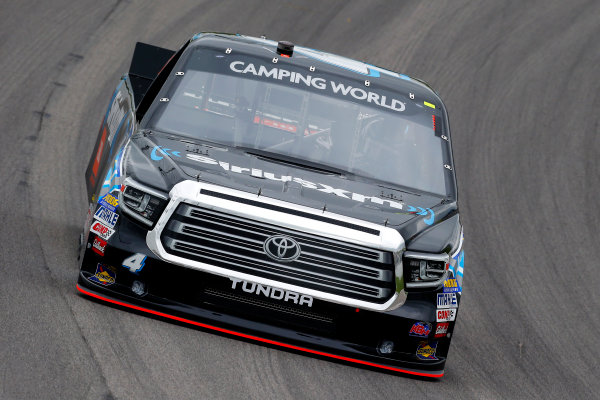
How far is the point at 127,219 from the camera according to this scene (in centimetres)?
602

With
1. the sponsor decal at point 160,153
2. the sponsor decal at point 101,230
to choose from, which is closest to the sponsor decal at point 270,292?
the sponsor decal at point 101,230

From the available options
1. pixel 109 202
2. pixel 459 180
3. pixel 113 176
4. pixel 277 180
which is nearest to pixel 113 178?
pixel 113 176

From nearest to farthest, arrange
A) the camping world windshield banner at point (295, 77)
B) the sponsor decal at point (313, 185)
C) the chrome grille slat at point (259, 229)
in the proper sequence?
the chrome grille slat at point (259, 229), the sponsor decal at point (313, 185), the camping world windshield banner at point (295, 77)

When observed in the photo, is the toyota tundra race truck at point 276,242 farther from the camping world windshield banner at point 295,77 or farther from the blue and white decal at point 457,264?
the camping world windshield banner at point 295,77

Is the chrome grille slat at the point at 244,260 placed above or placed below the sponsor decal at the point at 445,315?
above

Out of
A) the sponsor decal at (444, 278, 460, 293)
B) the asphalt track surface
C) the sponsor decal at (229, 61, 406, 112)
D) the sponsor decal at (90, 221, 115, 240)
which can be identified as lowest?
the asphalt track surface

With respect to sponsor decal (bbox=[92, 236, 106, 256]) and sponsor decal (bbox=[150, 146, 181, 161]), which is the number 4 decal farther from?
sponsor decal (bbox=[150, 146, 181, 161])

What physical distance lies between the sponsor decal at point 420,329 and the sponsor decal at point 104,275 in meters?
1.74

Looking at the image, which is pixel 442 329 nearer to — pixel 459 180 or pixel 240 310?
pixel 240 310

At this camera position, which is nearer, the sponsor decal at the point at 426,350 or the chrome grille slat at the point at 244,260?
the chrome grille slat at the point at 244,260

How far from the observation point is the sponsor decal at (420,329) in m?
6.14

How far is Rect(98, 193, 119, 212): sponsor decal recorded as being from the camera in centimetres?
609

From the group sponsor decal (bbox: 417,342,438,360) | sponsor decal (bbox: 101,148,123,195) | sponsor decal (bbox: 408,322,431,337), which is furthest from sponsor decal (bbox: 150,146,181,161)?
sponsor decal (bbox: 417,342,438,360)

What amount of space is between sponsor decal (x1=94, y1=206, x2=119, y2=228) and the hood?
25 centimetres
